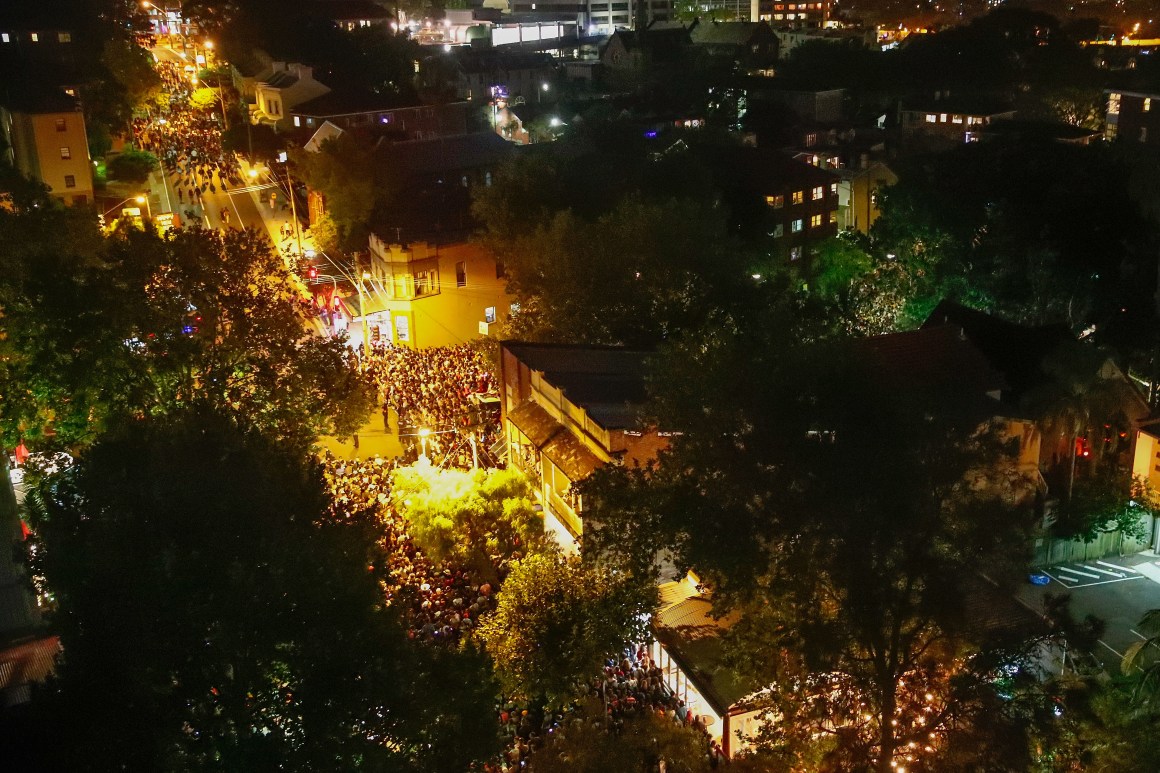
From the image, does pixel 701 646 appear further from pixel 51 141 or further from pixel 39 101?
pixel 39 101

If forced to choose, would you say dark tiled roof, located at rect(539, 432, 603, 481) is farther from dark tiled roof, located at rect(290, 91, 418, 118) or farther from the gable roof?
dark tiled roof, located at rect(290, 91, 418, 118)

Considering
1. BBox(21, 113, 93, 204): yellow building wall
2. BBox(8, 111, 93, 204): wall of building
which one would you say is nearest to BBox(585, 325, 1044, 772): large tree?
BBox(8, 111, 93, 204): wall of building

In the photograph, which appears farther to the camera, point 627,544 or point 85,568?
point 627,544

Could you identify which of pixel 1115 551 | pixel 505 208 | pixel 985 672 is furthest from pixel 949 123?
pixel 985 672

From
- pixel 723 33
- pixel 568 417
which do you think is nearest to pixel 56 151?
pixel 568 417

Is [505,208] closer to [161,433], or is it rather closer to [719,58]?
[161,433]

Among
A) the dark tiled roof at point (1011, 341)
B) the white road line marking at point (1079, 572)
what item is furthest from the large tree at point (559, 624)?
the dark tiled roof at point (1011, 341)

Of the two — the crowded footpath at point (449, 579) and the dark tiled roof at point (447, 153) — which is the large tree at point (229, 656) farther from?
the dark tiled roof at point (447, 153)

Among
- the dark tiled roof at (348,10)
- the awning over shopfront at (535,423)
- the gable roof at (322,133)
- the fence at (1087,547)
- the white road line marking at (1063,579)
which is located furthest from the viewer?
the dark tiled roof at (348,10)
